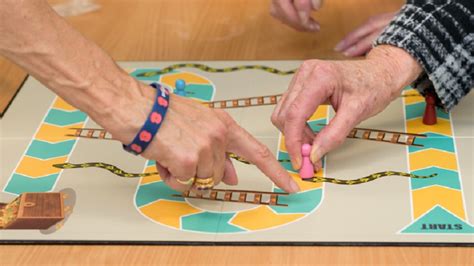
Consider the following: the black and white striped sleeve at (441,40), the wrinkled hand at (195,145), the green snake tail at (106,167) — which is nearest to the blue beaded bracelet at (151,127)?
the wrinkled hand at (195,145)

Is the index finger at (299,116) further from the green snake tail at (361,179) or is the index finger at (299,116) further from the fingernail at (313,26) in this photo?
the fingernail at (313,26)

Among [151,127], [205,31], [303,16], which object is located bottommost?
[205,31]

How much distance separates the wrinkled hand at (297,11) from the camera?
1.91 meters

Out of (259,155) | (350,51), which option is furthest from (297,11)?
(259,155)

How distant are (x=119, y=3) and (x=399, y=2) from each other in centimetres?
67

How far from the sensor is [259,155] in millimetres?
1346

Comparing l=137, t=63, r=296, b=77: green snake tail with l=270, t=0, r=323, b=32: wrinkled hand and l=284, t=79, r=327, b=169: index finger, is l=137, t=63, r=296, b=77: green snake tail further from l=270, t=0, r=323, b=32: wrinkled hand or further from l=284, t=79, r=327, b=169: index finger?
l=284, t=79, r=327, b=169: index finger

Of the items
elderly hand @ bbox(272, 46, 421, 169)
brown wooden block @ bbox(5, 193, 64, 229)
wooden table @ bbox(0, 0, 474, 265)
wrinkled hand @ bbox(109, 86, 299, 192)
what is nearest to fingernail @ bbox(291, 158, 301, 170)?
elderly hand @ bbox(272, 46, 421, 169)

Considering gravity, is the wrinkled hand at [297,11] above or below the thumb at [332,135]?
below

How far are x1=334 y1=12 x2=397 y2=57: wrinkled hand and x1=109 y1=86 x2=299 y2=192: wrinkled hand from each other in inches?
24.0

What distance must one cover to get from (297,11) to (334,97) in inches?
20.2

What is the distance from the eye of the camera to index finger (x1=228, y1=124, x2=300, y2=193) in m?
1.32

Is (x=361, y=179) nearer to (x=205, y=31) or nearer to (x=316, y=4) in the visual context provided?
(x=316, y=4)

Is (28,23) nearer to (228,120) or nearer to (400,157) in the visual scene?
(228,120)
